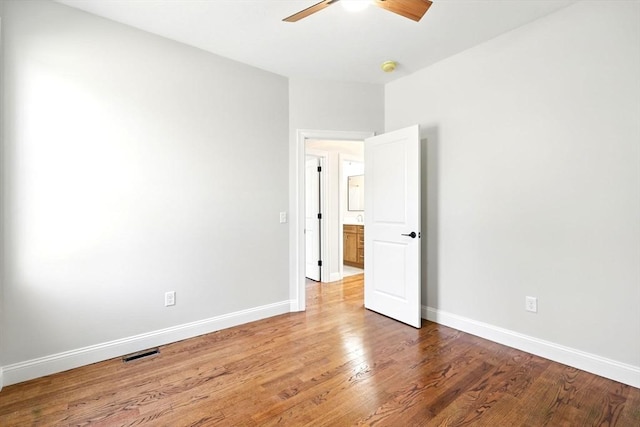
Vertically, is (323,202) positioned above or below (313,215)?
above

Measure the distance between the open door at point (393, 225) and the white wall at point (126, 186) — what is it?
3.39ft

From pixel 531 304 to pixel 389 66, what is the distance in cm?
244

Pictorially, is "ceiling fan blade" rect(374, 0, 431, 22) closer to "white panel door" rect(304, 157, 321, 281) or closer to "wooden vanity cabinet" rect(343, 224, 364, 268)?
"white panel door" rect(304, 157, 321, 281)

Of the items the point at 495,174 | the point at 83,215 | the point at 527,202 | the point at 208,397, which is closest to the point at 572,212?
the point at 527,202


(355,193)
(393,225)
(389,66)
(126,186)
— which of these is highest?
(389,66)

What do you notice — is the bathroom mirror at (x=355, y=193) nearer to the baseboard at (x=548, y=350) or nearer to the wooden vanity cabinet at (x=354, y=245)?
the wooden vanity cabinet at (x=354, y=245)

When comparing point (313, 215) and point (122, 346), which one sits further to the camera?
point (313, 215)

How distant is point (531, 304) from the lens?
2.44 metres

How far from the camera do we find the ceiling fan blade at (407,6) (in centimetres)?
171

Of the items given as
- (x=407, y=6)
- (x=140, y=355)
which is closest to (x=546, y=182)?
(x=407, y=6)

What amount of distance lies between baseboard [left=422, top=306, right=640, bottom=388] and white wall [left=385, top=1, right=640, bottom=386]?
1cm

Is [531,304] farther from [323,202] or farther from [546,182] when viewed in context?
[323,202]

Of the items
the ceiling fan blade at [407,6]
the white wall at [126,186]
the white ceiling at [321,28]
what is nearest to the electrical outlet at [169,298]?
the white wall at [126,186]

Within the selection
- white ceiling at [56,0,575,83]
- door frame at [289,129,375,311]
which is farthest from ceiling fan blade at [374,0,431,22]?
door frame at [289,129,375,311]
